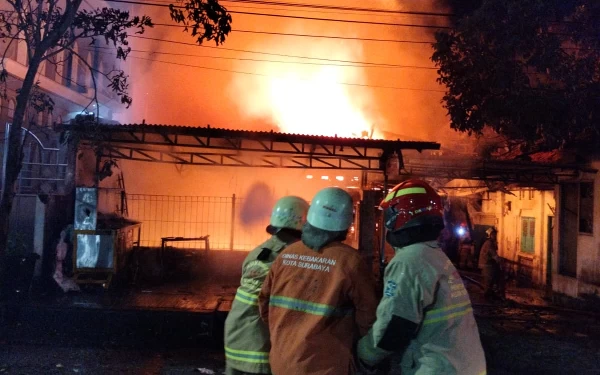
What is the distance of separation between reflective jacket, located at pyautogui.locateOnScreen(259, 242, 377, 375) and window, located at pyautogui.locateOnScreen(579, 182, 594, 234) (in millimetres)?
11635

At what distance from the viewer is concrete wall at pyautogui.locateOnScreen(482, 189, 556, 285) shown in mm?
15008

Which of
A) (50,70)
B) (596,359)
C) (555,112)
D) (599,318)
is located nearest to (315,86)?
(50,70)

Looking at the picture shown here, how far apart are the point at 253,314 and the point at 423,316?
1354mm

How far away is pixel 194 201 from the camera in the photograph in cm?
1438

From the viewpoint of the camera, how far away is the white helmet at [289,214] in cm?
332

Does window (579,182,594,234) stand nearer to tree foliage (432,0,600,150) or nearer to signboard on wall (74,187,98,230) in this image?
tree foliage (432,0,600,150)

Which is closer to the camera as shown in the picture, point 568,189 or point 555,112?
point 555,112

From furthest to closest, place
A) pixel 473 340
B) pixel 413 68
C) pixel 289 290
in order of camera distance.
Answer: pixel 413 68
pixel 289 290
pixel 473 340

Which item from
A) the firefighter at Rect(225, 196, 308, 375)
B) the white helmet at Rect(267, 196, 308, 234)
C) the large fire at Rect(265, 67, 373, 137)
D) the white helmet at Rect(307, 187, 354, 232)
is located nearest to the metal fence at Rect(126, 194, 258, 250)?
the white helmet at Rect(267, 196, 308, 234)

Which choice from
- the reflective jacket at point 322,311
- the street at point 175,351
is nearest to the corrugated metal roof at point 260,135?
the street at point 175,351

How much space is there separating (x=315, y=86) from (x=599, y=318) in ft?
60.6

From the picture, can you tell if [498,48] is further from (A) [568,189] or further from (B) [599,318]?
(B) [599,318]

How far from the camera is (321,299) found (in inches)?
96.5

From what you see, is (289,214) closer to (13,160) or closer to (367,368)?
(367,368)
